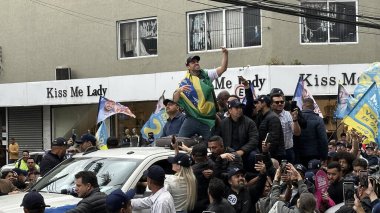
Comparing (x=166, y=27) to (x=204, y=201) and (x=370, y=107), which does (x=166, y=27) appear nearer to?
(x=370, y=107)

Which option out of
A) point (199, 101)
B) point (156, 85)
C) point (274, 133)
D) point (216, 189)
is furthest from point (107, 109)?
point (216, 189)

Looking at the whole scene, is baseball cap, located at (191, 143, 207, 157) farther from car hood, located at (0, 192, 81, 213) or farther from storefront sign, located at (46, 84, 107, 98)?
storefront sign, located at (46, 84, 107, 98)

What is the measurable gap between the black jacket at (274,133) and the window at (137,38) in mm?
17876

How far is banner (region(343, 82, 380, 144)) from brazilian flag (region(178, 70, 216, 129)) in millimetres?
2543

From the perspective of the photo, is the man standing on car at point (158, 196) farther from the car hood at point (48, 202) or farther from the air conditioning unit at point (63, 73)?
the air conditioning unit at point (63, 73)

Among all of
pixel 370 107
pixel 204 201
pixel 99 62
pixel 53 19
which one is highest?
pixel 53 19

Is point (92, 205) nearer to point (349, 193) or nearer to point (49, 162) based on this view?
point (349, 193)

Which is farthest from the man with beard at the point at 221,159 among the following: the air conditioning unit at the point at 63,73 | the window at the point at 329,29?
the air conditioning unit at the point at 63,73

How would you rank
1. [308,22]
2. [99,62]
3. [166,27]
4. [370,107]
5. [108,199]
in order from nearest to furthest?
[108,199] < [370,107] < [308,22] < [166,27] < [99,62]

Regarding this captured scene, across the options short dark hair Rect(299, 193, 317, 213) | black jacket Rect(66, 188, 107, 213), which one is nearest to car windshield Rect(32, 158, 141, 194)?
black jacket Rect(66, 188, 107, 213)

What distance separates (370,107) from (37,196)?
6.70 m

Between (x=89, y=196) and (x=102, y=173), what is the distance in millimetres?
1562

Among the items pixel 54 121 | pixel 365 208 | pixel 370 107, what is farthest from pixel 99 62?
pixel 365 208

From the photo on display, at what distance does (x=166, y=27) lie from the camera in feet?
88.4
